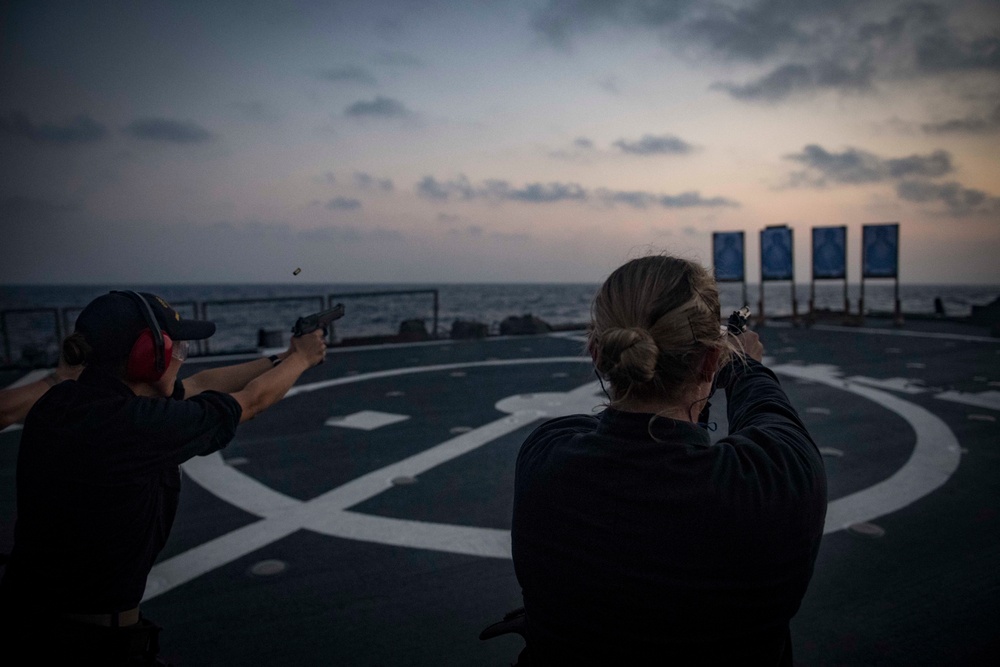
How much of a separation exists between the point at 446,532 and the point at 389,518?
0.46 m

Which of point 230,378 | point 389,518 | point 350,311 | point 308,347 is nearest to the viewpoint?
point 308,347

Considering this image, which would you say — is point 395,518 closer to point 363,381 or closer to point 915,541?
point 915,541

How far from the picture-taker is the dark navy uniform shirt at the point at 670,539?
118 cm

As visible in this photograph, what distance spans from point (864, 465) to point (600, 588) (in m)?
4.41

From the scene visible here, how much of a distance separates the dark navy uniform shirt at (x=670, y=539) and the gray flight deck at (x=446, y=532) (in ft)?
4.86

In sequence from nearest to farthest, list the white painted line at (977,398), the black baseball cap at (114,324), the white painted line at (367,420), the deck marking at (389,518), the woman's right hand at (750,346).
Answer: the woman's right hand at (750,346) → the black baseball cap at (114,324) → the deck marking at (389,518) → the white painted line at (367,420) → the white painted line at (977,398)

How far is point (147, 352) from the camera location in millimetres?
1898

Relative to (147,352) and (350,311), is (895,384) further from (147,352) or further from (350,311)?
(350,311)

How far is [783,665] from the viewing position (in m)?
1.40

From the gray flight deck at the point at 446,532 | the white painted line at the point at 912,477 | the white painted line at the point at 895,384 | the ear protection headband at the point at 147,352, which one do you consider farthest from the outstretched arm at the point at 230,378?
the white painted line at the point at 895,384

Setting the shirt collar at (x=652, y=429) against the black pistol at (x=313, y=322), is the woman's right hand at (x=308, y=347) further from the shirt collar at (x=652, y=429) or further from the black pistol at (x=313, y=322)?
the shirt collar at (x=652, y=429)

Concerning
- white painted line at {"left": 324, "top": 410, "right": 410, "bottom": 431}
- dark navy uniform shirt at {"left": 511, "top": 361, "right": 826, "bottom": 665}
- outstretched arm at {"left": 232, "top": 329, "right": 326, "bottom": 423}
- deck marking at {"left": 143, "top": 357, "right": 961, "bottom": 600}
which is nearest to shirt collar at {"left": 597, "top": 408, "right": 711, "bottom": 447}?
dark navy uniform shirt at {"left": 511, "top": 361, "right": 826, "bottom": 665}

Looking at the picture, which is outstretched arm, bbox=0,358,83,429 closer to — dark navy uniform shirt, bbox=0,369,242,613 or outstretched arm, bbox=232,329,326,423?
dark navy uniform shirt, bbox=0,369,242,613

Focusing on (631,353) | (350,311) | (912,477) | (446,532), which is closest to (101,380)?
(631,353)
